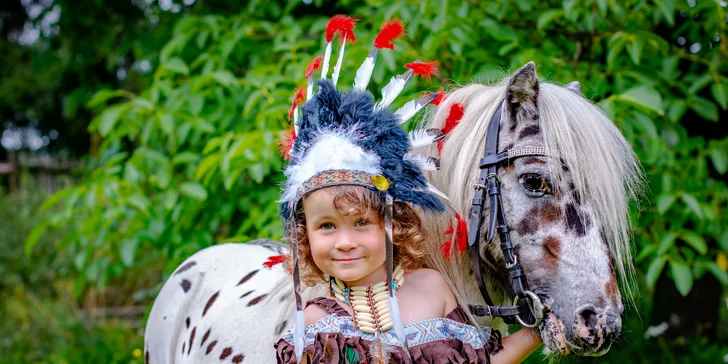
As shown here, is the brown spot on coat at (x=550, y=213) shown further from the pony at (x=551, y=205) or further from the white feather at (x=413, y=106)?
the white feather at (x=413, y=106)

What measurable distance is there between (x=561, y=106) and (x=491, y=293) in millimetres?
596

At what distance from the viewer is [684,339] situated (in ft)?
17.3

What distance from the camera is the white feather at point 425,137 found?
1.84 metres

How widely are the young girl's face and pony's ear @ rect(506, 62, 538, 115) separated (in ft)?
1.74

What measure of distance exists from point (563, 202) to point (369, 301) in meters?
0.58

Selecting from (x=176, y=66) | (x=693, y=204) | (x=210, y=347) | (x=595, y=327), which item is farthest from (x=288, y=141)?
(x=693, y=204)

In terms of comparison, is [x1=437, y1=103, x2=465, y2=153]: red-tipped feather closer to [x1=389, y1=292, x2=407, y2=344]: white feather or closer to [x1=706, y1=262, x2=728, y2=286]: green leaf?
[x1=389, y1=292, x2=407, y2=344]: white feather

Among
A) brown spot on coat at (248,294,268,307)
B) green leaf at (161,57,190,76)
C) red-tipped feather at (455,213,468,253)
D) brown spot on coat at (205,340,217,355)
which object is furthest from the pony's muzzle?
green leaf at (161,57,190,76)

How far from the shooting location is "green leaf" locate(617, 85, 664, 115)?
2.74 meters

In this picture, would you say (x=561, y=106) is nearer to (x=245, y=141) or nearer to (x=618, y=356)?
(x=245, y=141)

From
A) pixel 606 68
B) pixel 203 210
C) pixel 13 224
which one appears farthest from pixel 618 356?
pixel 13 224

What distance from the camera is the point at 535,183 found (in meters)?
1.70

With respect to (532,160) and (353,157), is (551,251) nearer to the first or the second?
(532,160)

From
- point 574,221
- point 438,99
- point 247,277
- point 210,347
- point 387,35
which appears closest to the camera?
point 574,221
